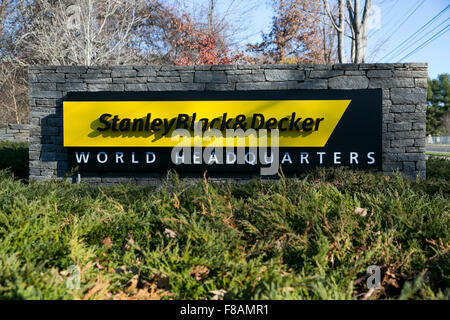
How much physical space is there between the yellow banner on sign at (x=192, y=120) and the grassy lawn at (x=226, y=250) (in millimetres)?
3564

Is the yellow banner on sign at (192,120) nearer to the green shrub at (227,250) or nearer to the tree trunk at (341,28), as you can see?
the green shrub at (227,250)

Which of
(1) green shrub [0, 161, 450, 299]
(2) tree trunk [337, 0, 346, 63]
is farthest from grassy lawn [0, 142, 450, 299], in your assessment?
(2) tree trunk [337, 0, 346, 63]

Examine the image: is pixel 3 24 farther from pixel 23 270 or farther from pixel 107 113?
pixel 23 270

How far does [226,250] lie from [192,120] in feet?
15.3

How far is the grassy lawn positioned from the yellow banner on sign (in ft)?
11.7

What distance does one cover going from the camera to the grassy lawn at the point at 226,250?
6.28 feet

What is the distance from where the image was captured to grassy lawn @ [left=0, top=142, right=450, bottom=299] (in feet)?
6.28

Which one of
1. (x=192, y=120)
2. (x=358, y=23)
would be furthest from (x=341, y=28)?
(x=192, y=120)

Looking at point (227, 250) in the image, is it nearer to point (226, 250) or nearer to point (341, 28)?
point (226, 250)

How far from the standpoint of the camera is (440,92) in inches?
2404

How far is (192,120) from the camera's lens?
668 centimetres

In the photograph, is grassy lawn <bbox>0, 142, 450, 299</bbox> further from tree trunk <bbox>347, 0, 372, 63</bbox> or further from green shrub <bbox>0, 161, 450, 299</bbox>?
tree trunk <bbox>347, 0, 372, 63</bbox>
